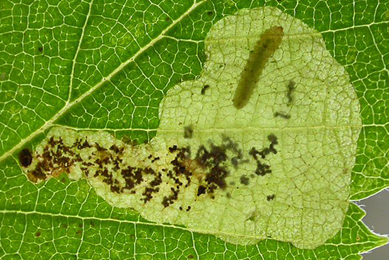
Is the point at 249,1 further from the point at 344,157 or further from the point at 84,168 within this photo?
the point at 84,168

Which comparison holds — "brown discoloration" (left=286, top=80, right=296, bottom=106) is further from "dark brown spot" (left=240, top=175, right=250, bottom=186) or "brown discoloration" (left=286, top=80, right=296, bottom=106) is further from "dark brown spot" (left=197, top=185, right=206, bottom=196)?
"dark brown spot" (left=197, top=185, right=206, bottom=196)

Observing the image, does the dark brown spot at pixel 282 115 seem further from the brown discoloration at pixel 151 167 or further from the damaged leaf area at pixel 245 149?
the brown discoloration at pixel 151 167

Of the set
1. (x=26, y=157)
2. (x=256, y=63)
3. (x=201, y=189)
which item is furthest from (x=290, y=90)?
(x=26, y=157)

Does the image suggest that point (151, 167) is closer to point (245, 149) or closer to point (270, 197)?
point (245, 149)

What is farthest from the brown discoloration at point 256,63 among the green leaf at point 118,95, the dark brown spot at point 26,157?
the dark brown spot at point 26,157

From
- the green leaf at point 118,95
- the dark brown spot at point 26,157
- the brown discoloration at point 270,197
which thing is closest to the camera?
the green leaf at point 118,95

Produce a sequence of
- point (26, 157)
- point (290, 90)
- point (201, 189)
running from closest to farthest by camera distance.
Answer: point (290, 90), point (201, 189), point (26, 157)
